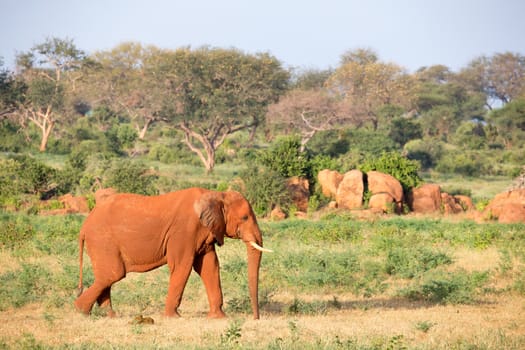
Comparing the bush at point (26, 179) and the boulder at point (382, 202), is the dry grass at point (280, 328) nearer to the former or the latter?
the boulder at point (382, 202)

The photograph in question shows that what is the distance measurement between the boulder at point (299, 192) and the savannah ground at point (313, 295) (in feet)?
23.0

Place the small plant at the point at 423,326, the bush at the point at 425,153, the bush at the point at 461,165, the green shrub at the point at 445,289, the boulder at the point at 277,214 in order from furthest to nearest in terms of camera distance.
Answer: the bush at the point at 425,153 < the bush at the point at 461,165 < the boulder at the point at 277,214 < the green shrub at the point at 445,289 < the small plant at the point at 423,326

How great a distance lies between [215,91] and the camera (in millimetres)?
43562

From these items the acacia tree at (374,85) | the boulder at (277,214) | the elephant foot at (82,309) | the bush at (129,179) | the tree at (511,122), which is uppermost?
the acacia tree at (374,85)

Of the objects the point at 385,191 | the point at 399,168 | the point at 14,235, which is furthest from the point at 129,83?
the point at 14,235

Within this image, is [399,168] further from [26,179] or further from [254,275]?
[254,275]

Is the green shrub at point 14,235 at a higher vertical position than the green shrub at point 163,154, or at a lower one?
lower

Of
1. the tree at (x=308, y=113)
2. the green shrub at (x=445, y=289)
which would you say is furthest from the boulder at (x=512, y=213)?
the tree at (x=308, y=113)

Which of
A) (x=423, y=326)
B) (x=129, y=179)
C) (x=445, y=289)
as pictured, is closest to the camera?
(x=423, y=326)

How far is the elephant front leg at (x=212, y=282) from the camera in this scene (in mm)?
11320

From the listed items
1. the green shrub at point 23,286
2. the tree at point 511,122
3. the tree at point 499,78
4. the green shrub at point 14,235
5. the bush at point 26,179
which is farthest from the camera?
the tree at point 499,78

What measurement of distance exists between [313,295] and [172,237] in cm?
370

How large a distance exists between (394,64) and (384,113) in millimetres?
12967

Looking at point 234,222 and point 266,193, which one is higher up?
point 234,222
